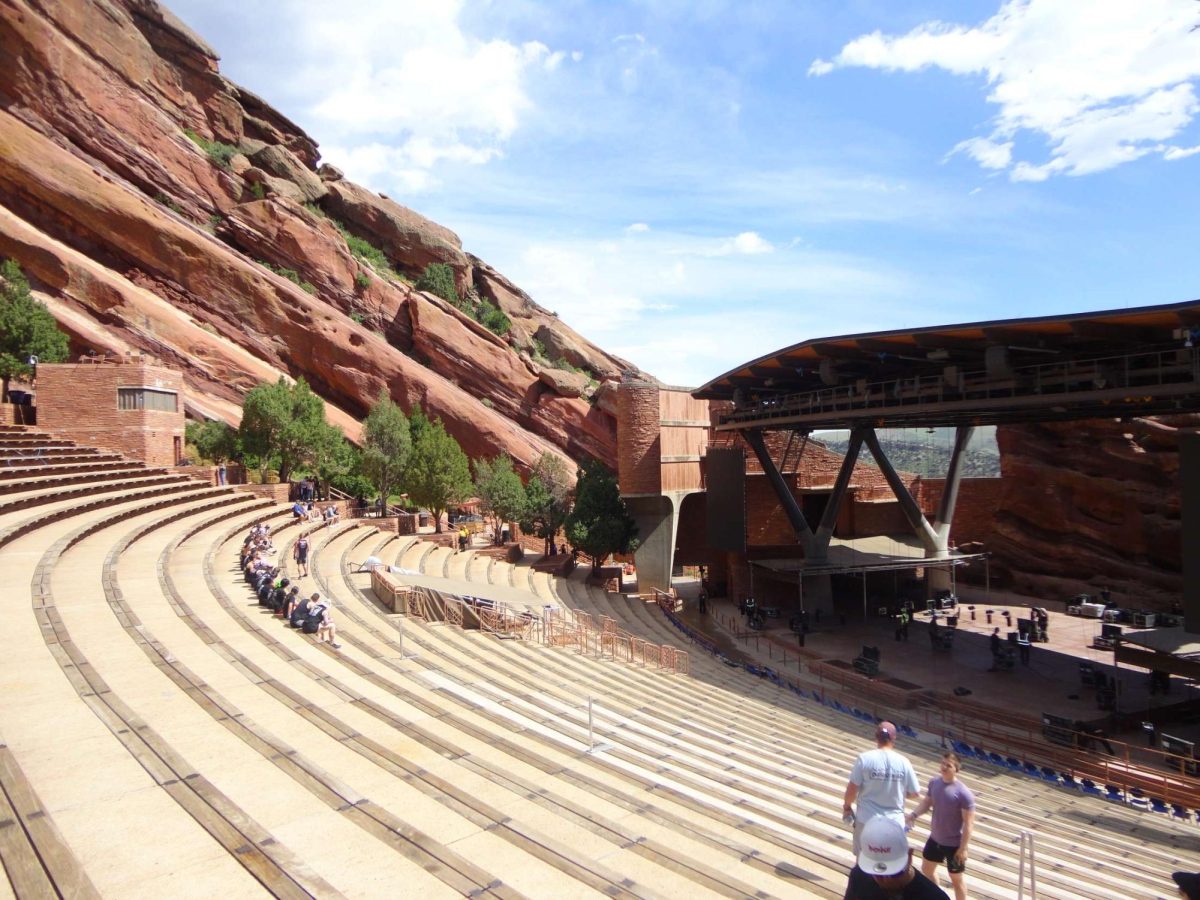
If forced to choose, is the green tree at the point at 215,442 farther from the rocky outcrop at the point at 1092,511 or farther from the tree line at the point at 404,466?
the rocky outcrop at the point at 1092,511

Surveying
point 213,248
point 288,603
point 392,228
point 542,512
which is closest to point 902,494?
point 542,512

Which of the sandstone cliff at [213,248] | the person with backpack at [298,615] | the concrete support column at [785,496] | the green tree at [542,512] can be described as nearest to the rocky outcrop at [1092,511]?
the concrete support column at [785,496]

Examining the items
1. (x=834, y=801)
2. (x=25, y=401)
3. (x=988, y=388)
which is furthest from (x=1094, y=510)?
(x=25, y=401)

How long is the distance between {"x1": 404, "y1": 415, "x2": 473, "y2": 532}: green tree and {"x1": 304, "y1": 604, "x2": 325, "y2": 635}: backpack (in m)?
20.3

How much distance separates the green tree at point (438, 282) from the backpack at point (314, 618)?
152 ft

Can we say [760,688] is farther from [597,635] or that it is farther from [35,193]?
[35,193]

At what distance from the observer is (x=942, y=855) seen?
510 centimetres

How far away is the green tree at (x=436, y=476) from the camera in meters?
31.7

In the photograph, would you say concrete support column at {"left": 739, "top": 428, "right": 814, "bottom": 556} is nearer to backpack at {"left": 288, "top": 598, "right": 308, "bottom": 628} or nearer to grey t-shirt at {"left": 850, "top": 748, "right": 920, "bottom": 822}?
backpack at {"left": 288, "top": 598, "right": 308, "bottom": 628}

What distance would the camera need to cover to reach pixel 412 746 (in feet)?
23.7

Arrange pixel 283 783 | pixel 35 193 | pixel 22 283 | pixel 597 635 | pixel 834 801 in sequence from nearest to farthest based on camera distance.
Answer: pixel 283 783, pixel 834 801, pixel 597 635, pixel 22 283, pixel 35 193

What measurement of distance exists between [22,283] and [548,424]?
28429mm

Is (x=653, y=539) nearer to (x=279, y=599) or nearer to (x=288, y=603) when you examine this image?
(x=279, y=599)

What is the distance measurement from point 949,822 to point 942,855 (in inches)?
9.8
